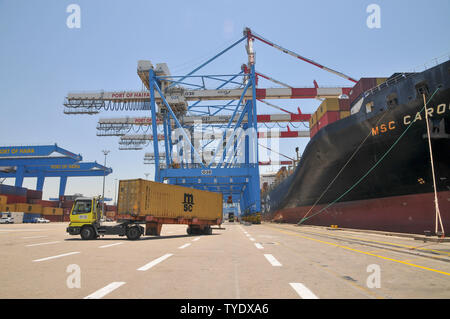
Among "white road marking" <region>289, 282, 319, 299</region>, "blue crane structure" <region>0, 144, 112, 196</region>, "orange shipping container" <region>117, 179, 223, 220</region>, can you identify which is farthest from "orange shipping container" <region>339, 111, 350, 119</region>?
"blue crane structure" <region>0, 144, 112, 196</region>

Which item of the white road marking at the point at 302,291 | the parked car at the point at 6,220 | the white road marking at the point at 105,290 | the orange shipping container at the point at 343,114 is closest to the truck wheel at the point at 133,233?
the white road marking at the point at 105,290

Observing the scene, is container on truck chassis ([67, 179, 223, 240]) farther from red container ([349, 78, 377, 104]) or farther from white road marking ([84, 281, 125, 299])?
red container ([349, 78, 377, 104])

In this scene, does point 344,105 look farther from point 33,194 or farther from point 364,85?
point 33,194

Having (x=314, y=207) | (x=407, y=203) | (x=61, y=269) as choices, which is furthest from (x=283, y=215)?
(x=61, y=269)

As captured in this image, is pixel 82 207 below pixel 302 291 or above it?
above

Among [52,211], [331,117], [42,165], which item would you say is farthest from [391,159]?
[52,211]

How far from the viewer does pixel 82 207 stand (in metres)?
16.0

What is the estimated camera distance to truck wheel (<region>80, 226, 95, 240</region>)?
1614cm

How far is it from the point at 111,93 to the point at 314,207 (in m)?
26.4

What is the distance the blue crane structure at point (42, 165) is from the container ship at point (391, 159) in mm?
42055

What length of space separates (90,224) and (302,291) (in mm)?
14139

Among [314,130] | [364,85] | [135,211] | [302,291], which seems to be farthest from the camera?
Result: [314,130]

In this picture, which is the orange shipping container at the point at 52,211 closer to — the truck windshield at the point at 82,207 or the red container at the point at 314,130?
the truck windshield at the point at 82,207
